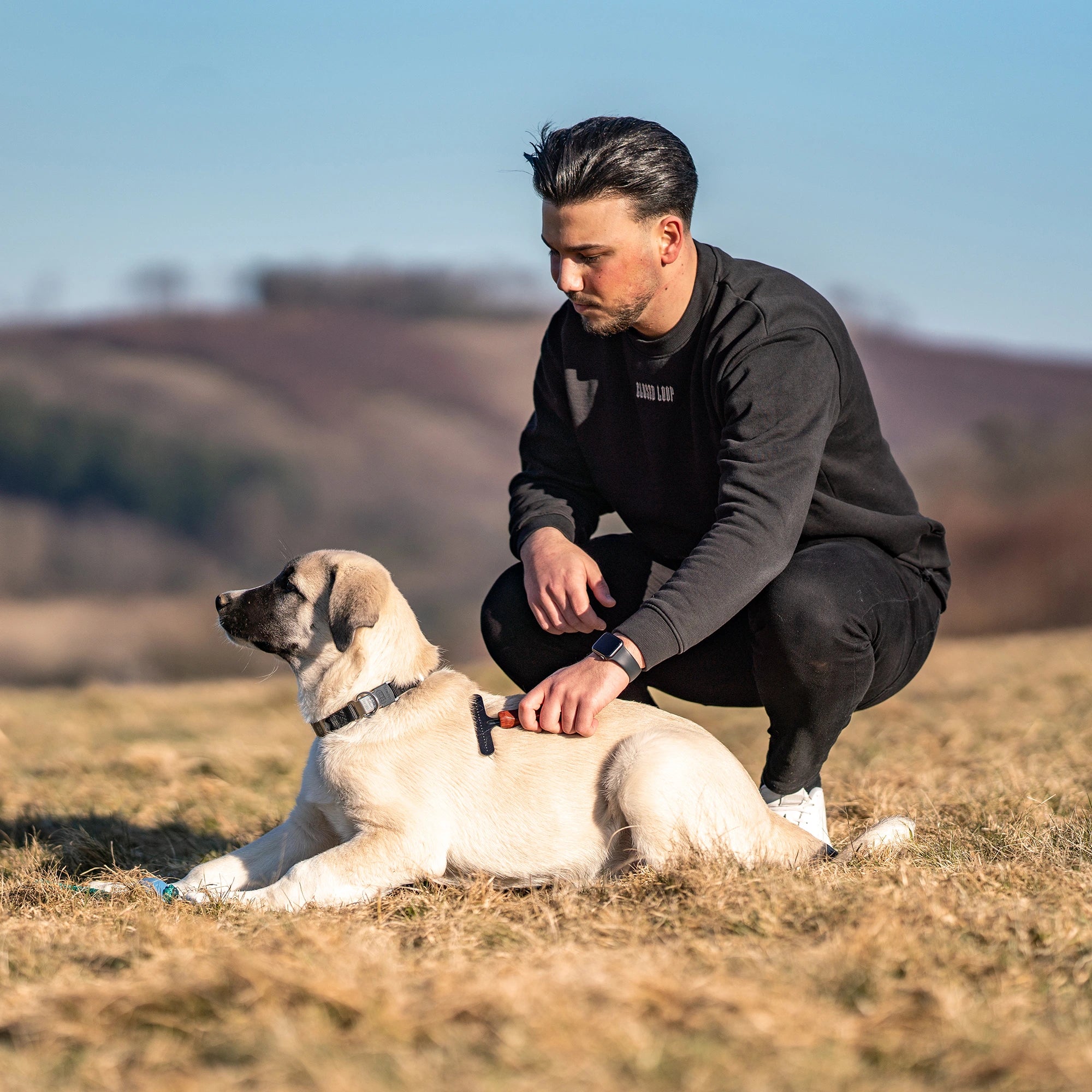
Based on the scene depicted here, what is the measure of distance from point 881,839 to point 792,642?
0.68m

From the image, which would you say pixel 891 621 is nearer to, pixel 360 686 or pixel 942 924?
pixel 942 924

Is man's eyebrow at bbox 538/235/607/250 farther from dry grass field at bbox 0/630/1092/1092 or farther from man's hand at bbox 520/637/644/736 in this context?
dry grass field at bbox 0/630/1092/1092

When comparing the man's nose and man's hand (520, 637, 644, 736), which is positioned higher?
the man's nose

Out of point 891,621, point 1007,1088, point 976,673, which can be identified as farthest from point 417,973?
point 976,673

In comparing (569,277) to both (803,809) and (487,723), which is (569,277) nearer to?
(487,723)

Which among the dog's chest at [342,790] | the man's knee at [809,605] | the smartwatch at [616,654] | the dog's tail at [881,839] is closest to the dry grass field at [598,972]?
the dog's tail at [881,839]

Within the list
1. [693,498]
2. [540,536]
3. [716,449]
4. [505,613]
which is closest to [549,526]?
[540,536]

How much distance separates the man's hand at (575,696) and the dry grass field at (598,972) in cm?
47

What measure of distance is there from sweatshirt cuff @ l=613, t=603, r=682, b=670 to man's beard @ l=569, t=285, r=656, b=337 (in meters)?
1.06

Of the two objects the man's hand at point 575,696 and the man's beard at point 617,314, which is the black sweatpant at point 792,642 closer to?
the man's hand at point 575,696

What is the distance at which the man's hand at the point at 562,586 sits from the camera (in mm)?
3918

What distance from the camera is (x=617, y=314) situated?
152 inches

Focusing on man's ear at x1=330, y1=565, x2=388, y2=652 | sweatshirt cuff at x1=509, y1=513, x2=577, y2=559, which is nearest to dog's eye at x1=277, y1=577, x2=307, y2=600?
man's ear at x1=330, y1=565, x2=388, y2=652

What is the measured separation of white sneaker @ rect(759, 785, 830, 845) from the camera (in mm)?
3920
